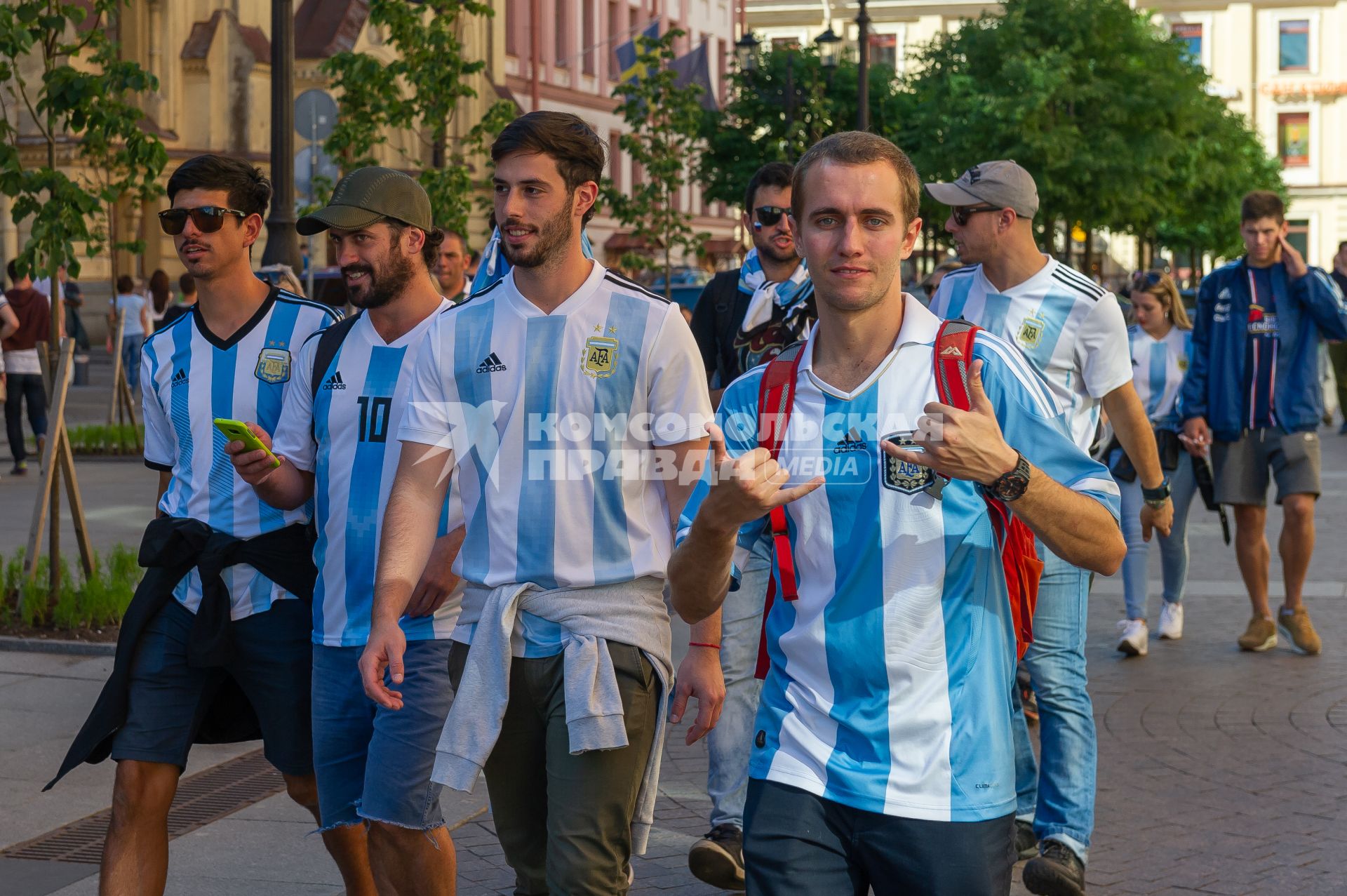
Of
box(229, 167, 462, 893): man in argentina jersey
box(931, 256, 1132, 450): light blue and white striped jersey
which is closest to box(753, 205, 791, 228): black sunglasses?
box(931, 256, 1132, 450): light blue and white striped jersey

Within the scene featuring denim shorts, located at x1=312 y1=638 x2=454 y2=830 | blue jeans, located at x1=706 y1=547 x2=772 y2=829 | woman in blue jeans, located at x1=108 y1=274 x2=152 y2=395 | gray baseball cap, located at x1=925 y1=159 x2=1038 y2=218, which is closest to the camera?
denim shorts, located at x1=312 y1=638 x2=454 y2=830

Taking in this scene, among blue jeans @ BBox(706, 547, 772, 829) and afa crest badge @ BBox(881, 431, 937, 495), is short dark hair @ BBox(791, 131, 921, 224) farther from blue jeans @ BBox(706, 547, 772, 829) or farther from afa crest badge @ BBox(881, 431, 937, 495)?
blue jeans @ BBox(706, 547, 772, 829)

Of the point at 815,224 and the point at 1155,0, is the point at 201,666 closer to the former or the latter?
the point at 815,224

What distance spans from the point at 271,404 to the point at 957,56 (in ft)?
141

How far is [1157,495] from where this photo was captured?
20.2ft

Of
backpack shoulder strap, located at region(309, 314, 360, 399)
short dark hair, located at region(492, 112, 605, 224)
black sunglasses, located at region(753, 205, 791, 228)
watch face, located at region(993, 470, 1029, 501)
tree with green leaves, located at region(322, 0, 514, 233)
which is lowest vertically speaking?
watch face, located at region(993, 470, 1029, 501)

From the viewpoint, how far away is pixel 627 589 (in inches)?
150

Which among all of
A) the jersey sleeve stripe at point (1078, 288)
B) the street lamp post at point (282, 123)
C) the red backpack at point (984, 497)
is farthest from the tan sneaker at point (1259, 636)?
the street lamp post at point (282, 123)

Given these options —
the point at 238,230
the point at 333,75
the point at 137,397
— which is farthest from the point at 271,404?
the point at 137,397

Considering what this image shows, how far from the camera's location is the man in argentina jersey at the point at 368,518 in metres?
4.12

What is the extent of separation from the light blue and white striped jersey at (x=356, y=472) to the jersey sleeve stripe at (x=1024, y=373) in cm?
156

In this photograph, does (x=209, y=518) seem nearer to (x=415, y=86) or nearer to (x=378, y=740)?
(x=378, y=740)

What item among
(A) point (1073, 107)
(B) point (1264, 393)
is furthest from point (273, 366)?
(A) point (1073, 107)

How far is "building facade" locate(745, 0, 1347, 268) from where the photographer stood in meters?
82.9
